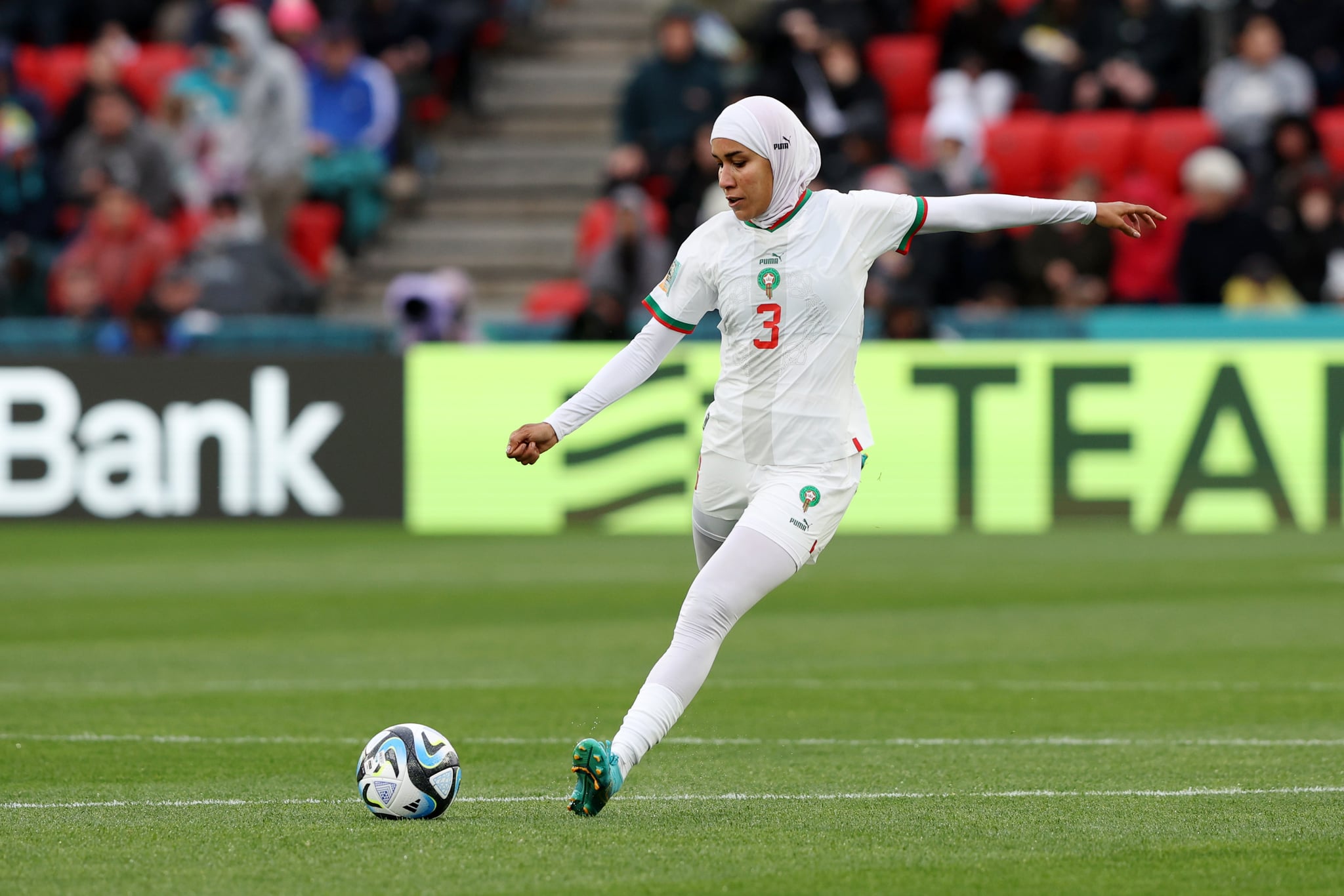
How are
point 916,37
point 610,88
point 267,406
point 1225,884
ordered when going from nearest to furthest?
point 1225,884
point 267,406
point 916,37
point 610,88

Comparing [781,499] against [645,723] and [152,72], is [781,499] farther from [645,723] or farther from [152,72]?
[152,72]

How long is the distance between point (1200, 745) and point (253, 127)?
16403mm

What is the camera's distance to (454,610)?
46.0 feet

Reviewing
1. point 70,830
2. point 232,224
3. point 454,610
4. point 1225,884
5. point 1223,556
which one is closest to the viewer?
point 1225,884

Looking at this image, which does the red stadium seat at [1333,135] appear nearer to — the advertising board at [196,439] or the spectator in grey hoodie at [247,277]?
the advertising board at [196,439]

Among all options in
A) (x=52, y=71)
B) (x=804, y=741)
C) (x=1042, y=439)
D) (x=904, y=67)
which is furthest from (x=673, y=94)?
(x=804, y=741)

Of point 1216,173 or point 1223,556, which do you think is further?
point 1216,173

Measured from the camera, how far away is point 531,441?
7.12 meters

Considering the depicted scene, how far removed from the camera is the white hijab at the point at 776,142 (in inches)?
288

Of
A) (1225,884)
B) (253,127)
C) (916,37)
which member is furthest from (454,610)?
(916,37)

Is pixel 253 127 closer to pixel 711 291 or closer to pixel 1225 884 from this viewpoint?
pixel 711 291

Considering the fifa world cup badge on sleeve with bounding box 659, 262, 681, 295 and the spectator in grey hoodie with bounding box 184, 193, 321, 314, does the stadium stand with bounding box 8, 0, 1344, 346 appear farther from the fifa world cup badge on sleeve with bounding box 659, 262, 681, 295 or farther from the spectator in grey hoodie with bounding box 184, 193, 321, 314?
the fifa world cup badge on sleeve with bounding box 659, 262, 681, 295

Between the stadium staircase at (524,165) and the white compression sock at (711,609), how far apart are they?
16.9 meters

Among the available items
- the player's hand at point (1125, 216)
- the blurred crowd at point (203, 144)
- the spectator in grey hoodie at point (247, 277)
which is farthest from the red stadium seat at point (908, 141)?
the player's hand at point (1125, 216)
